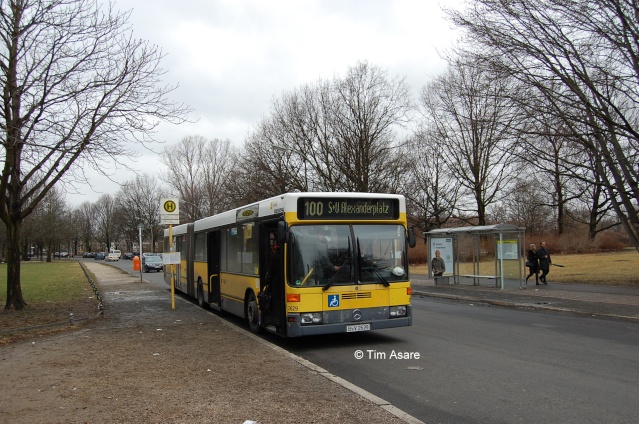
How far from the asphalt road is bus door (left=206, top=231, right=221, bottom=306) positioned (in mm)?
4203

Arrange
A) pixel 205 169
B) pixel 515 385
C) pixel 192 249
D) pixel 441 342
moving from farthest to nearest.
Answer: pixel 205 169, pixel 192 249, pixel 441 342, pixel 515 385

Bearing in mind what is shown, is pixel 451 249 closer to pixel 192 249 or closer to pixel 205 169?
pixel 192 249

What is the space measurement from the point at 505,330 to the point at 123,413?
8.34 metres

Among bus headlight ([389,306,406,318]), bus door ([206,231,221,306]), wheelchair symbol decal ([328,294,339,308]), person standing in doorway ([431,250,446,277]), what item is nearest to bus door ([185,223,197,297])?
bus door ([206,231,221,306])

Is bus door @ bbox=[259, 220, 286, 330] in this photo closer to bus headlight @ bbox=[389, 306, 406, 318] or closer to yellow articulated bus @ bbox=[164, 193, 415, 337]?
yellow articulated bus @ bbox=[164, 193, 415, 337]

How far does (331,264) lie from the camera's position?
360 inches

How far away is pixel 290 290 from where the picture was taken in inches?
350

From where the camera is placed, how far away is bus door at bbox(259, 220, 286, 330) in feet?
30.4

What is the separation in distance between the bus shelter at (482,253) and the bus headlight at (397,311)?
1154cm

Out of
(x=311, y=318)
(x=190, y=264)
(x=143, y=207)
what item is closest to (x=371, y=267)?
(x=311, y=318)

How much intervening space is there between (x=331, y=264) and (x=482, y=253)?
15003 mm

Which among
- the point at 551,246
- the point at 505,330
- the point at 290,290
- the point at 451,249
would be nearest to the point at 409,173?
the point at 551,246

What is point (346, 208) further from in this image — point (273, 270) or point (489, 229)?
point (489, 229)

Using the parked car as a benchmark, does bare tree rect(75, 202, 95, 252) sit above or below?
above
